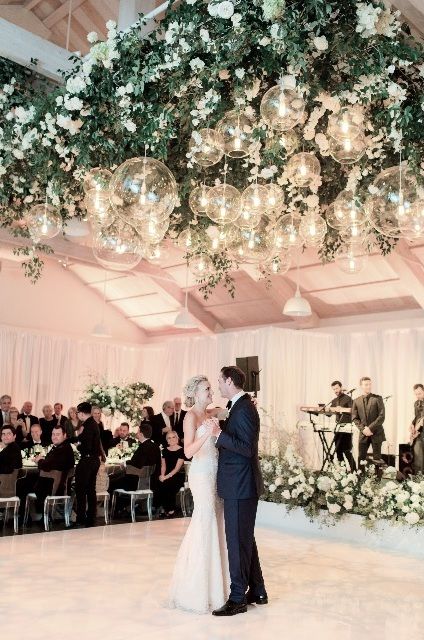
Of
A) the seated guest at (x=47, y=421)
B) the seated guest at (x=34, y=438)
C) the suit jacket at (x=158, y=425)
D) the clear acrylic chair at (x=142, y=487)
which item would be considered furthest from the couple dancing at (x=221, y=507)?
the seated guest at (x=47, y=421)

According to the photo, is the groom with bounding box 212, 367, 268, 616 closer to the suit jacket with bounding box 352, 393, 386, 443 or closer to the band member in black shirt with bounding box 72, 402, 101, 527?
the band member in black shirt with bounding box 72, 402, 101, 527

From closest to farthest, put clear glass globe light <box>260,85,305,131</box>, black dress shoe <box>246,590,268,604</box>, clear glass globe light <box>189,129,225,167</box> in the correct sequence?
clear glass globe light <box>260,85,305,131</box>, clear glass globe light <box>189,129,225,167</box>, black dress shoe <box>246,590,268,604</box>

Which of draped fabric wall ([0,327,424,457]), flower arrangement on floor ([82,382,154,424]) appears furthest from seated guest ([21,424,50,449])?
draped fabric wall ([0,327,424,457])

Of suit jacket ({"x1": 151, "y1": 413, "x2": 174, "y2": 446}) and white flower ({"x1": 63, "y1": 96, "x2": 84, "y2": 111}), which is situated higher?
white flower ({"x1": 63, "y1": 96, "x2": 84, "y2": 111})

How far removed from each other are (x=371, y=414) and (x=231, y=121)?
7.65 metres

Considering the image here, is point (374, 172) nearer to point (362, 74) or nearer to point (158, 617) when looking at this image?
point (362, 74)

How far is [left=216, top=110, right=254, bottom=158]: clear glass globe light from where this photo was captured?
4.30 meters

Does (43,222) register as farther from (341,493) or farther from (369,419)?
(369,419)

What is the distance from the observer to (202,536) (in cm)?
469

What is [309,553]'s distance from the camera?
7.06 meters

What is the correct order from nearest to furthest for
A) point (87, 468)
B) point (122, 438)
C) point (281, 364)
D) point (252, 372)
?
point (87, 468) → point (252, 372) → point (122, 438) → point (281, 364)

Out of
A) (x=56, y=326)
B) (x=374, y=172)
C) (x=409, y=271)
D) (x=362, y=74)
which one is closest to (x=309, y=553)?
(x=374, y=172)

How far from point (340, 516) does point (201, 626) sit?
12.9 ft

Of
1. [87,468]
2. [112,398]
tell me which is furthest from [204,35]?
[112,398]
